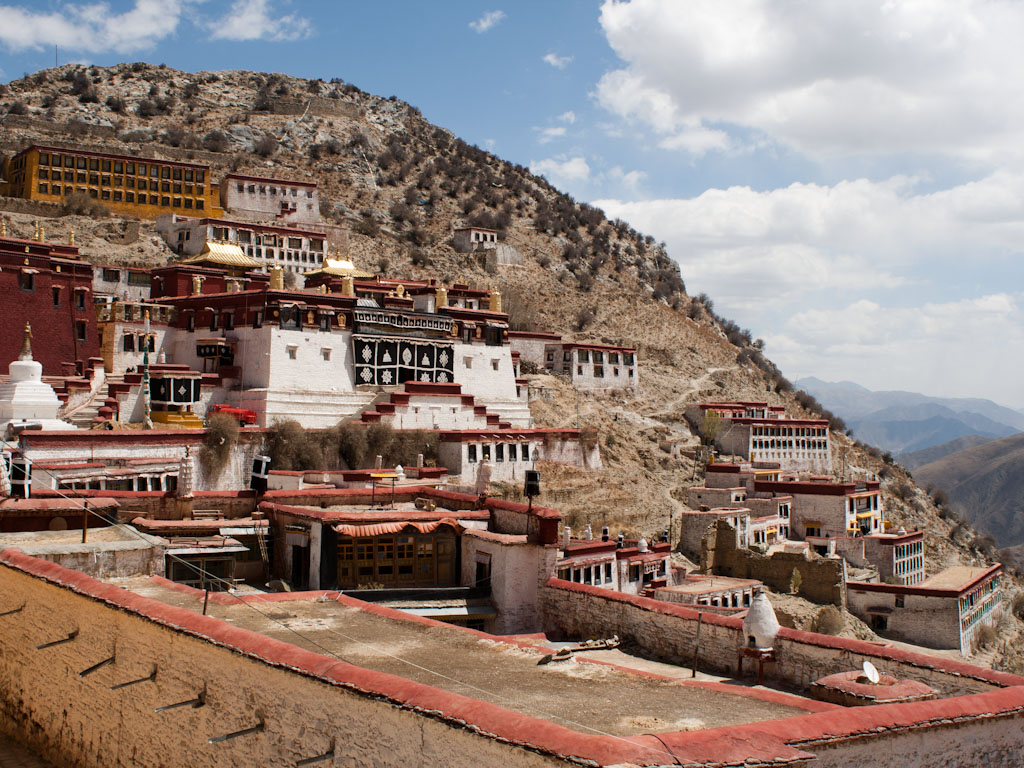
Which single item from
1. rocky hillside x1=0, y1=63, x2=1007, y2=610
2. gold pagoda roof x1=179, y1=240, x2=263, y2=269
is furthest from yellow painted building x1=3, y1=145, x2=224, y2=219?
gold pagoda roof x1=179, y1=240, x2=263, y2=269

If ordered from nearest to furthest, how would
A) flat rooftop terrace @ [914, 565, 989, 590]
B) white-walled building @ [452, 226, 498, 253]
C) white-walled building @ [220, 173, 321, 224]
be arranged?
flat rooftop terrace @ [914, 565, 989, 590] → white-walled building @ [220, 173, 321, 224] → white-walled building @ [452, 226, 498, 253]

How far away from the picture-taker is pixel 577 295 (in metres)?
95.0

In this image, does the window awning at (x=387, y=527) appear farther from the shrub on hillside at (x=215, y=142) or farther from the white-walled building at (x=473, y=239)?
the shrub on hillside at (x=215, y=142)

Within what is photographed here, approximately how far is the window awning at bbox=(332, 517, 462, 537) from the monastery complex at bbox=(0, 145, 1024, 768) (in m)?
0.06

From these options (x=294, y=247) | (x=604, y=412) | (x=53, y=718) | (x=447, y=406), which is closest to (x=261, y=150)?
(x=294, y=247)

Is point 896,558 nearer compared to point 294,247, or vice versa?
point 896,558

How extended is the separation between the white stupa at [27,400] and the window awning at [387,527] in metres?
16.1

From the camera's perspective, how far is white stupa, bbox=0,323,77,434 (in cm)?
3209

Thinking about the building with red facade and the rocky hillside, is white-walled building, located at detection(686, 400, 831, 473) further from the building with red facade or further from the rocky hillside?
the building with red facade

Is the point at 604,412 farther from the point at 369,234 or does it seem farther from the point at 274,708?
the point at 274,708

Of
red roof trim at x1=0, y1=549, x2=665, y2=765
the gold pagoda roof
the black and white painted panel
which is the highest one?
the gold pagoda roof

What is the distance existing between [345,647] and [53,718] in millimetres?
4534

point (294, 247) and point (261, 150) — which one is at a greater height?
point (261, 150)

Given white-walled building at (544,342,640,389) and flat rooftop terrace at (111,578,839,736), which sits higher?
white-walled building at (544,342,640,389)
